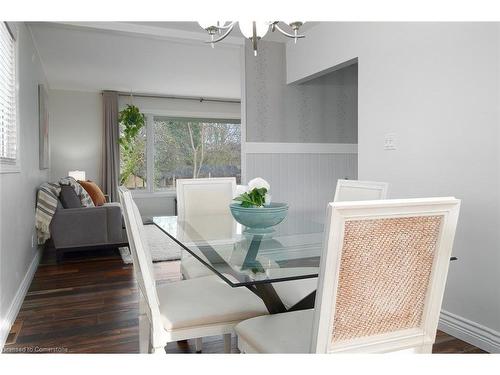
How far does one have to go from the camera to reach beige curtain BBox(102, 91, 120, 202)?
7348 millimetres

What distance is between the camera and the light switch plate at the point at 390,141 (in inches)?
112

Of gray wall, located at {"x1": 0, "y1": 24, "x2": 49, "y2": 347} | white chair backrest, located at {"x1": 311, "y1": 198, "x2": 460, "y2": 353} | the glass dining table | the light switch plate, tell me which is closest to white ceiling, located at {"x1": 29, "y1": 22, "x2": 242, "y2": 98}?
gray wall, located at {"x1": 0, "y1": 24, "x2": 49, "y2": 347}

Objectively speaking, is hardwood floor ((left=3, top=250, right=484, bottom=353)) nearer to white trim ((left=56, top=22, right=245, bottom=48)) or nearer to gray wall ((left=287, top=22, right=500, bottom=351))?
gray wall ((left=287, top=22, right=500, bottom=351))

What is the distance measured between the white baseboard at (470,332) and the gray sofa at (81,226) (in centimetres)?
340

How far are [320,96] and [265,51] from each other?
79 cm

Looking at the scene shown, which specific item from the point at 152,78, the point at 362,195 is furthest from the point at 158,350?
the point at 152,78

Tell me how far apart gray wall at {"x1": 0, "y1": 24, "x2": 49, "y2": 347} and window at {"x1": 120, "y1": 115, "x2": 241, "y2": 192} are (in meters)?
3.45

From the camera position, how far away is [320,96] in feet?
14.9

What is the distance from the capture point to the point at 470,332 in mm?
2336

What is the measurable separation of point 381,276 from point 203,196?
2.05m

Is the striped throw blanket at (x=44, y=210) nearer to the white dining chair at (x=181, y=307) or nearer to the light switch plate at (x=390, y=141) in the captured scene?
the white dining chair at (x=181, y=307)

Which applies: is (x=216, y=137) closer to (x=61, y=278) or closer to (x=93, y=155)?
(x=93, y=155)

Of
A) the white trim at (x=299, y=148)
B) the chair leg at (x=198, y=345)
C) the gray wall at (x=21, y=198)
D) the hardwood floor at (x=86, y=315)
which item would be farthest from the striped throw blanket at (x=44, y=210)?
the chair leg at (x=198, y=345)

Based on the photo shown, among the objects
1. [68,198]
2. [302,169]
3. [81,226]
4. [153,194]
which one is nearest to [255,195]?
[302,169]
